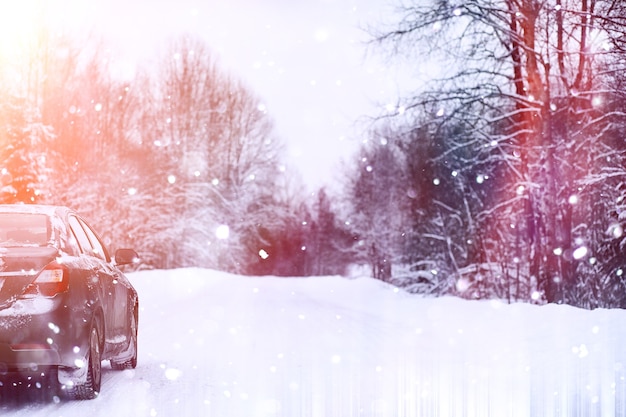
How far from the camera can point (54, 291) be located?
7.05 meters

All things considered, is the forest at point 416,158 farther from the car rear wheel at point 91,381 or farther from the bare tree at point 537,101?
the car rear wheel at point 91,381

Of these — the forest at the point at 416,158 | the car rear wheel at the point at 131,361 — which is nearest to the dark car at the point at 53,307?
the car rear wheel at the point at 131,361

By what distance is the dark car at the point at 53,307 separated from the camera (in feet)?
22.6

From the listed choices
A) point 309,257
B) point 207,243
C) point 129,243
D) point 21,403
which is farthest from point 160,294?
point 309,257

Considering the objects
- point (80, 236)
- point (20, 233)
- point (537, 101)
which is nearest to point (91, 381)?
point (20, 233)

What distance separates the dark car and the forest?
8.26m

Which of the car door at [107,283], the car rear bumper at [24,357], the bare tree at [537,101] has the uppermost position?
the bare tree at [537,101]

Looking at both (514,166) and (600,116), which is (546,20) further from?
(514,166)

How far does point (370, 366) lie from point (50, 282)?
4.44 m

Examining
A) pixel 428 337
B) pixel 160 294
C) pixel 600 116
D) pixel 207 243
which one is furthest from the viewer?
pixel 207 243

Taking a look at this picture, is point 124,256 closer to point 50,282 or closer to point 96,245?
point 96,245

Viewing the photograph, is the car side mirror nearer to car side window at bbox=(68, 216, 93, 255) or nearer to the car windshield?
car side window at bbox=(68, 216, 93, 255)

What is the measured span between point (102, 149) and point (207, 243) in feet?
27.9

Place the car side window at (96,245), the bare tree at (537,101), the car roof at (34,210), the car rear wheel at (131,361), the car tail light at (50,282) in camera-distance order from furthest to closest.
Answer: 1. the bare tree at (537,101)
2. the car rear wheel at (131,361)
3. the car side window at (96,245)
4. the car roof at (34,210)
5. the car tail light at (50,282)
